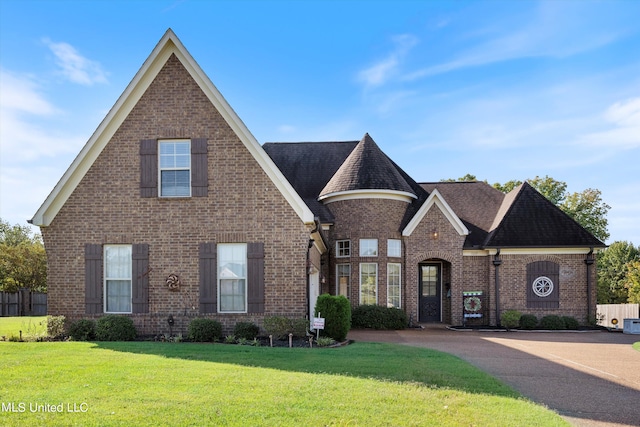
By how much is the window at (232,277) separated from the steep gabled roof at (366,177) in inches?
286

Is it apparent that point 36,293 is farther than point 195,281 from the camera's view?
Yes

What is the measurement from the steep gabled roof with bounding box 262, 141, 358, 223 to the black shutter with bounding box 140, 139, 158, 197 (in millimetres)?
8939

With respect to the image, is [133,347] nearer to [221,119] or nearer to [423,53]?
[221,119]

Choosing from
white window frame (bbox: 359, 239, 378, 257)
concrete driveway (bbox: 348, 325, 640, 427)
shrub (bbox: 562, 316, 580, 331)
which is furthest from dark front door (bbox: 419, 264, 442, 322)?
shrub (bbox: 562, 316, 580, 331)

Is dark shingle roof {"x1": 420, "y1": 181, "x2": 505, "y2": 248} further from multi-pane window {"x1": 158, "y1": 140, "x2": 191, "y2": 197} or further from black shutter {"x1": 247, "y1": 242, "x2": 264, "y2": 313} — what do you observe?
multi-pane window {"x1": 158, "y1": 140, "x2": 191, "y2": 197}

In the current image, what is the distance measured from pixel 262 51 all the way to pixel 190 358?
29.1 feet

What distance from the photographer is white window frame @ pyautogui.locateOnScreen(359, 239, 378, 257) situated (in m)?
20.5

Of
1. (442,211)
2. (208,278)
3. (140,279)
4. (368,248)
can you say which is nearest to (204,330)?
(208,278)

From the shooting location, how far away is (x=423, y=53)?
1465 centimetres

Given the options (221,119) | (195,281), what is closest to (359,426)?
(195,281)

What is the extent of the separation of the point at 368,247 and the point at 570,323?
8566 millimetres

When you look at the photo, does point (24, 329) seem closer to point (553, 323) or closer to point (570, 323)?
point (553, 323)

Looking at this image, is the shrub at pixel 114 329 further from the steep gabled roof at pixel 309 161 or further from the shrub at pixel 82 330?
the steep gabled roof at pixel 309 161

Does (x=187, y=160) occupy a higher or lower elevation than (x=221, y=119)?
lower
